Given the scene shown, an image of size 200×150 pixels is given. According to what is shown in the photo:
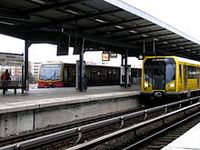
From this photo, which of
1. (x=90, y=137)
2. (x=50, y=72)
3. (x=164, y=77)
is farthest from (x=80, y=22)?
(x=50, y=72)

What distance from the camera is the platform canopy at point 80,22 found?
16.7m

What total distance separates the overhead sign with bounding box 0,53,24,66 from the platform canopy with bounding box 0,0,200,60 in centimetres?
151

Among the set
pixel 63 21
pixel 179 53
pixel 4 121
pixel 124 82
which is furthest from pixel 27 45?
pixel 179 53

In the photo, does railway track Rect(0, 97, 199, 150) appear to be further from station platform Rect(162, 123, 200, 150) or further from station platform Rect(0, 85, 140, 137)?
station platform Rect(0, 85, 140, 137)

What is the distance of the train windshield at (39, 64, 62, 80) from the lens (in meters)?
34.1

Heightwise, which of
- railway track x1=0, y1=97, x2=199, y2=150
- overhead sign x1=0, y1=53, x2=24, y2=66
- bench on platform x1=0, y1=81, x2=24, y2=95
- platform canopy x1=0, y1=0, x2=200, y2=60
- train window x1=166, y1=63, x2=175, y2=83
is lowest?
railway track x1=0, y1=97, x2=199, y2=150

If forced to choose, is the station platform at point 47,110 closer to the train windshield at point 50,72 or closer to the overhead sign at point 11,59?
the overhead sign at point 11,59

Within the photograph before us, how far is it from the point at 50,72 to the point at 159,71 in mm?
14447

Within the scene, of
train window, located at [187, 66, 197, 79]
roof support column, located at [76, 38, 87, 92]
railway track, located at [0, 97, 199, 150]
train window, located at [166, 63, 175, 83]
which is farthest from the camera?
train window, located at [187, 66, 197, 79]

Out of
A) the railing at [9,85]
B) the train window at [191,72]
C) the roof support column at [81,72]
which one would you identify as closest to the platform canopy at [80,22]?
the roof support column at [81,72]

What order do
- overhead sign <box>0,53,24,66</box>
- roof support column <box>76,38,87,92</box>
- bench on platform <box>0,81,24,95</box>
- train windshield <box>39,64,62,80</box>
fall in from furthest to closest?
train windshield <box>39,64,62,80</box> < roof support column <box>76,38,87,92</box> < bench on platform <box>0,81,24,95</box> < overhead sign <box>0,53,24,66</box>

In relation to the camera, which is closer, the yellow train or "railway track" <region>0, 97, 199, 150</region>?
"railway track" <region>0, 97, 199, 150</region>

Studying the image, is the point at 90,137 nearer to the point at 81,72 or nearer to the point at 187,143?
the point at 187,143

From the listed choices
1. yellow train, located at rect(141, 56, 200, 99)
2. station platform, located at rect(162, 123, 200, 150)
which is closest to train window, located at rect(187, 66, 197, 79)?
yellow train, located at rect(141, 56, 200, 99)
